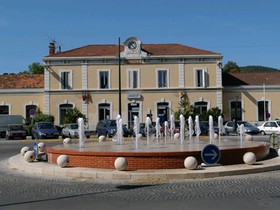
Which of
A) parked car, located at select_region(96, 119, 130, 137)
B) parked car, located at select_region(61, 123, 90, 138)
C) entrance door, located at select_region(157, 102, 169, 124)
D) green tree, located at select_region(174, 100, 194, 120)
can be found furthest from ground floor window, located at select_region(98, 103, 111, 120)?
parked car, located at select_region(96, 119, 130, 137)

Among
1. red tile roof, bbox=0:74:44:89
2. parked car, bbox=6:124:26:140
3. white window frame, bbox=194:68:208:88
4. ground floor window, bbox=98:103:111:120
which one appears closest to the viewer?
parked car, bbox=6:124:26:140

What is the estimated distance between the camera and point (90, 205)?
9523 millimetres

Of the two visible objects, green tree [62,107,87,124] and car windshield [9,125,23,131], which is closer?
car windshield [9,125,23,131]

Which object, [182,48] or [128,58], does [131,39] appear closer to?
[128,58]

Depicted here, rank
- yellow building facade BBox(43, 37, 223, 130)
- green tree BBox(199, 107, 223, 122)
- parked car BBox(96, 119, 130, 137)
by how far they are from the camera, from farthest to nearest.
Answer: yellow building facade BBox(43, 37, 223, 130) < green tree BBox(199, 107, 223, 122) < parked car BBox(96, 119, 130, 137)

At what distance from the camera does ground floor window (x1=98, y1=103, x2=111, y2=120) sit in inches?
2037

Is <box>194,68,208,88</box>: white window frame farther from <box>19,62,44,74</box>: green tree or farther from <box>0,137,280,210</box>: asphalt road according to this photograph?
<box>19,62,44,74</box>: green tree

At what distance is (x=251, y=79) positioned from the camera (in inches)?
2179

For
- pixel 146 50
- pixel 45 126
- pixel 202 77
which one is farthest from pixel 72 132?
pixel 202 77

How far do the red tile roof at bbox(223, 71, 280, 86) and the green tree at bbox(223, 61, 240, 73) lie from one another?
33.2 metres

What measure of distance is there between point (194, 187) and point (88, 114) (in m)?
40.4

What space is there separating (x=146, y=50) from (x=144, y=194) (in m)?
42.6

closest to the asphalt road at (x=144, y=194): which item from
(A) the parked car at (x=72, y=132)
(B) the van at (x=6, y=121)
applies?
(A) the parked car at (x=72, y=132)

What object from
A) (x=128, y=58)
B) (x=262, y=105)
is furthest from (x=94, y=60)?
(x=262, y=105)
